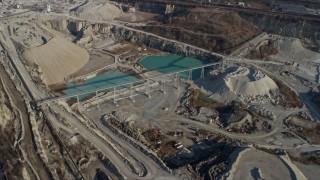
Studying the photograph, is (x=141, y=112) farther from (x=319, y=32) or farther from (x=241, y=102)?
(x=319, y=32)

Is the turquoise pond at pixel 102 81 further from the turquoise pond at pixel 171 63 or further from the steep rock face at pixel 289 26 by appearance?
the steep rock face at pixel 289 26

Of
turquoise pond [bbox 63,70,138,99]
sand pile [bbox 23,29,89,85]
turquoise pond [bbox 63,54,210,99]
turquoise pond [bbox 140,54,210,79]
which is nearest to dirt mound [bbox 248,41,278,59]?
turquoise pond [bbox 140,54,210,79]

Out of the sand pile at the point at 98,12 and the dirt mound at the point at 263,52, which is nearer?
the dirt mound at the point at 263,52

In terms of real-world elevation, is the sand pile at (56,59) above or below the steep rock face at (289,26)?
below

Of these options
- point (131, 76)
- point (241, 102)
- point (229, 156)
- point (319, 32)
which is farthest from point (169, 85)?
point (319, 32)

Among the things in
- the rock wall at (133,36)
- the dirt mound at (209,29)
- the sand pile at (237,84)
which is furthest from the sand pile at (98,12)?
the sand pile at (237,84)

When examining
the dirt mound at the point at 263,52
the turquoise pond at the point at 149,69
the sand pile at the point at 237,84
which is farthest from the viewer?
the dirt mound at the point at 263,52
